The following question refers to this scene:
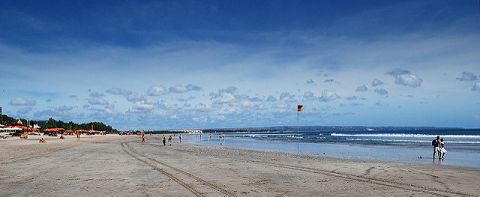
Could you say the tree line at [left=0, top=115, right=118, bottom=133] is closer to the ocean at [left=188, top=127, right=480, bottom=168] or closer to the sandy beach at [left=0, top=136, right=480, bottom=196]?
the ocean at [left=188, top=127, right=480, bottom=168]

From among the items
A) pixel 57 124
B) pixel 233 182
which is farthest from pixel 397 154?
pixel 57 124

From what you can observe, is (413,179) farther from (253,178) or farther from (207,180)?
(207,180)

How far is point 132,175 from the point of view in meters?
16.5

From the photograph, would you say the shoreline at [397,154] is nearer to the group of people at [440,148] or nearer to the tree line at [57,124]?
the group of people at [440,148]

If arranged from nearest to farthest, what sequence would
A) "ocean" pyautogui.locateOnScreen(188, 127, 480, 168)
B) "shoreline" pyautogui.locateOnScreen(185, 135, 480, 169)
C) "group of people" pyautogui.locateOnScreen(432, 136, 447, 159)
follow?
"shoreline" pyautogui.locateOnScreen(185, 135, 480, 169)
"group of people" pyautogui.locateOnScreen(432, 136, 447, 159)
"ocean" pyautogui.locateOnScreen(188, 127, 480, 168)

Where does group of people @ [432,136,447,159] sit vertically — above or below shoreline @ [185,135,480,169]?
above

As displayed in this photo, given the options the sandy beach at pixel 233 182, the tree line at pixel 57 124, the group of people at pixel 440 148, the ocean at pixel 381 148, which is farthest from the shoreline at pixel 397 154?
the tree line at pixel 57 124

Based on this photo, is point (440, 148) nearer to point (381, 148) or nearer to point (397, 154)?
point (397, 154)

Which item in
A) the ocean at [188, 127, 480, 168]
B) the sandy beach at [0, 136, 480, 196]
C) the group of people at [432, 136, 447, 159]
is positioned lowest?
the ocean at [188, 127, 480, 168]

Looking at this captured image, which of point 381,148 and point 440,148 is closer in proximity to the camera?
point 440,148

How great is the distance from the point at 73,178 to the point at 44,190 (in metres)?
2.91

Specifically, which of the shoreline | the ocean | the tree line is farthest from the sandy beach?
the tree line

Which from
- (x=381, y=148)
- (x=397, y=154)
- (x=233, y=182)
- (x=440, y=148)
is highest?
(x=440, y=148)

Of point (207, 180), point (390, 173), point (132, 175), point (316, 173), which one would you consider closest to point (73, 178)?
point (132, 175)
